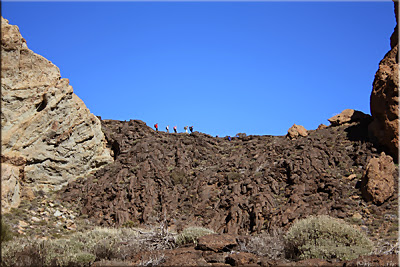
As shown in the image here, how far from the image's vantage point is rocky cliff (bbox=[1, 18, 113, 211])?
2634cm

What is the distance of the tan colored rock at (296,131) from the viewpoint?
118 feet

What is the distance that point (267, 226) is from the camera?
24.0m

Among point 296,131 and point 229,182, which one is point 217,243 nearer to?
point 229,182

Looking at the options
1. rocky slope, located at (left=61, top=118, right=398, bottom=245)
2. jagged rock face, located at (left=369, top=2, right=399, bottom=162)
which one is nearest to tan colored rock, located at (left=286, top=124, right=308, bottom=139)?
rocky slope, located at (left=61, top=118, right=398, bottom=245)

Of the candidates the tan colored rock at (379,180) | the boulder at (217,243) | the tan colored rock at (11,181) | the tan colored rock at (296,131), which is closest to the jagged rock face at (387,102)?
the tan colored rock at (379,180)

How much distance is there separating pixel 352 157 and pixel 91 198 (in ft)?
59.5

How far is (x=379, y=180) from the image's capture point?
24609mm

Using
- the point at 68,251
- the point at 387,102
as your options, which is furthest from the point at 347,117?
the point at 68,251

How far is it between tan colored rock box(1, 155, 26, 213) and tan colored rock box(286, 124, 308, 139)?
68.9 feet

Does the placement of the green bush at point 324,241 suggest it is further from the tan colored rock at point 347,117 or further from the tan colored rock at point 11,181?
the tan colored rock at point 347,117

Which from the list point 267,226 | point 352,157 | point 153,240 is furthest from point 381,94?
point 153,240

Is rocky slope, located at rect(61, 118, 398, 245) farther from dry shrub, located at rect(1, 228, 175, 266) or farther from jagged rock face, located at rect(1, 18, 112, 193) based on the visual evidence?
dry shrub, located at rect(1, 228, 175, 266)

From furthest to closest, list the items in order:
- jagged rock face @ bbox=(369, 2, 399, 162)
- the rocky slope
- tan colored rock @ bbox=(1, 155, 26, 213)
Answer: jagged rock face @ bbox=(369, 2, 399, 162) < the rocky slope < tan colored rock @ bbox=(1, 155, 26, 213)

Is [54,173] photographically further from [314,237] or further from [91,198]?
[314,237]
